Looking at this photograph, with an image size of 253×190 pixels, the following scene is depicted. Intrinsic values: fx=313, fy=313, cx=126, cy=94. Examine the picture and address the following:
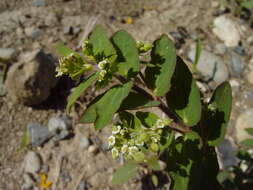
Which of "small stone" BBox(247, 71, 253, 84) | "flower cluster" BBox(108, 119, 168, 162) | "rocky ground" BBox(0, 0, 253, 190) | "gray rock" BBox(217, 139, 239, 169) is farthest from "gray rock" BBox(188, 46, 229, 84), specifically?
"flower cluster" BBox(108, 119, 168, 162)

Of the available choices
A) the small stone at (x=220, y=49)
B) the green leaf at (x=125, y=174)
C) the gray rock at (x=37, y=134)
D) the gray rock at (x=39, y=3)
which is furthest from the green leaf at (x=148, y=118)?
the gray rock at (x=39, y=3)

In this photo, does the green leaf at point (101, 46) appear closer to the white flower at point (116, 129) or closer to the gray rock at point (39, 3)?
the white flower at point (116, 129)

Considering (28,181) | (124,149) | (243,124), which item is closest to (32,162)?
(28,181)

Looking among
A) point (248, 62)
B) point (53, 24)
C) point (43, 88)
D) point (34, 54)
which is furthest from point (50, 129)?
point (248, 62)

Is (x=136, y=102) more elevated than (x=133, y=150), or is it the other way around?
(x=136, y=102)

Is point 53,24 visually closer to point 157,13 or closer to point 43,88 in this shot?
point 43,88

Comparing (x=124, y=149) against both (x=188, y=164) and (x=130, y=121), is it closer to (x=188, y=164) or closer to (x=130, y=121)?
(x=130, y=121)
